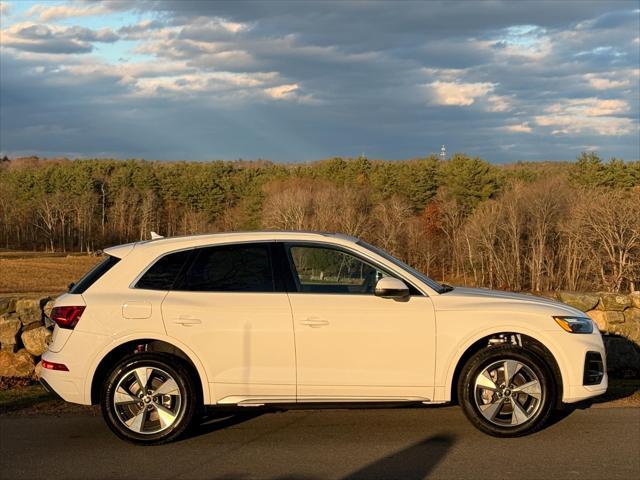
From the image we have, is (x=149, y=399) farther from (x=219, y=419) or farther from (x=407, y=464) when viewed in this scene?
(x=407, y=464)

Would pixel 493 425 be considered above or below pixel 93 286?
below

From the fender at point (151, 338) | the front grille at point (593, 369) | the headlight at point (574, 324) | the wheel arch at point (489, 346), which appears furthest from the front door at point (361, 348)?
the front grille at point (593, 369)

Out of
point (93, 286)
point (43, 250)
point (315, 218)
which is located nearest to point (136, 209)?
point (43, 250)

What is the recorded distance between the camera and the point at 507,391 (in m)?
6.18

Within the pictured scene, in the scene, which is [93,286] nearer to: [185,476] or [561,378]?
[185,476]

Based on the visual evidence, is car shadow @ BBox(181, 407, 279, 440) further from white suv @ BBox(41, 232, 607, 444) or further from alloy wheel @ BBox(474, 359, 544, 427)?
alloy wheel @ BBox(474, 359, 544, 427)

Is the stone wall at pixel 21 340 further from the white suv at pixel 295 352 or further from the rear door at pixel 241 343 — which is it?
the rear door at pixel 241 343

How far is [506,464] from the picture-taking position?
18.0ft

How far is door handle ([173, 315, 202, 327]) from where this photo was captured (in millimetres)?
6148

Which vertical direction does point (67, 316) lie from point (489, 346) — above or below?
above

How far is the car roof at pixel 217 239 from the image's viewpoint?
650 centimetres

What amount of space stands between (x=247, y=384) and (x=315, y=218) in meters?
74.8

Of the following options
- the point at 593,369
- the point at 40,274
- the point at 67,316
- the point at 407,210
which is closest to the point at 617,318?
the point at 593,369

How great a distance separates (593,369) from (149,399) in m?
3.65
